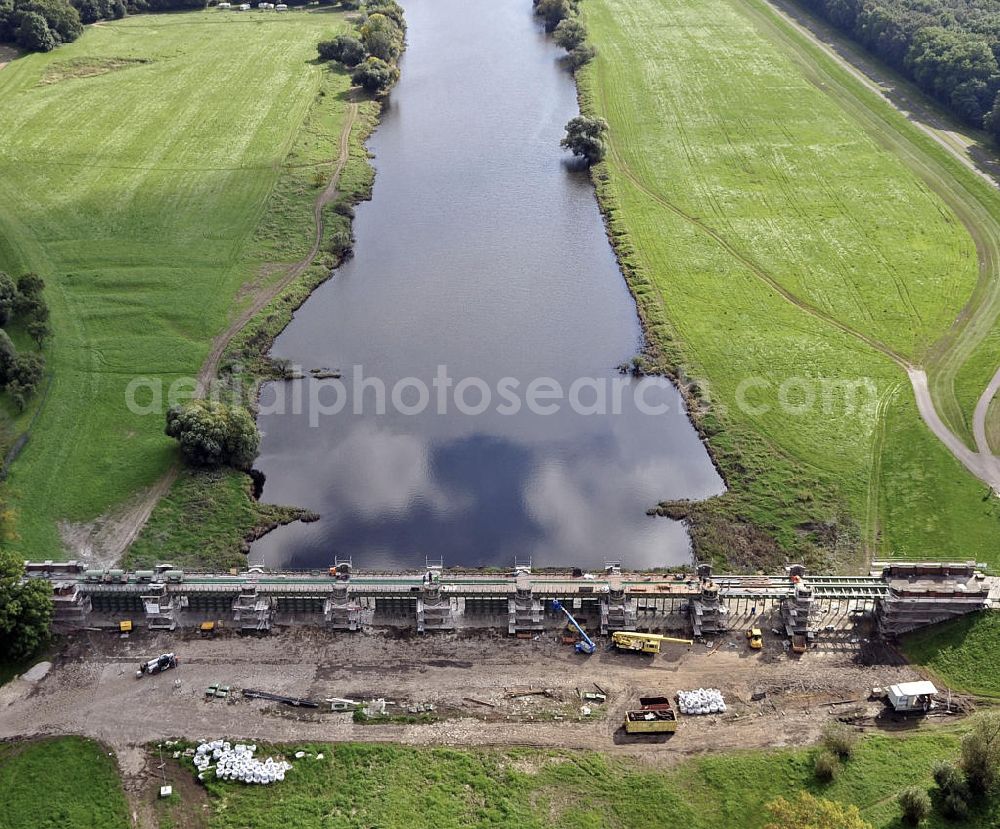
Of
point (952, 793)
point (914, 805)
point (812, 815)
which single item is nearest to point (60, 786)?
point (812, 815)

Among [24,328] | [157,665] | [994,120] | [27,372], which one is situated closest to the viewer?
[157,665]

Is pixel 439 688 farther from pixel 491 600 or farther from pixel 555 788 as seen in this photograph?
pixel 555 788

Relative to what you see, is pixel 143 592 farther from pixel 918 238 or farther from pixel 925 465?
pixel 918 238

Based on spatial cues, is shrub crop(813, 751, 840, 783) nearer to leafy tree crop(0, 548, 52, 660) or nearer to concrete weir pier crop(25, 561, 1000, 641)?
concrete weir pier crop(25, 561, 1000, 641)

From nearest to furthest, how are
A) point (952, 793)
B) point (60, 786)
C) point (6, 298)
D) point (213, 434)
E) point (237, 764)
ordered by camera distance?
point (952, 793)
point (60, 786)
point (237, 764)
point (213, 434)
point (6, 298)

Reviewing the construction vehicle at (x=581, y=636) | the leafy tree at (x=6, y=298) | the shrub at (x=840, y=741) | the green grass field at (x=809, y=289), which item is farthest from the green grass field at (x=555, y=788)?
the leafy tree at (x=6, y=298)

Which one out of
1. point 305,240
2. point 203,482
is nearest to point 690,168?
point 305,240
